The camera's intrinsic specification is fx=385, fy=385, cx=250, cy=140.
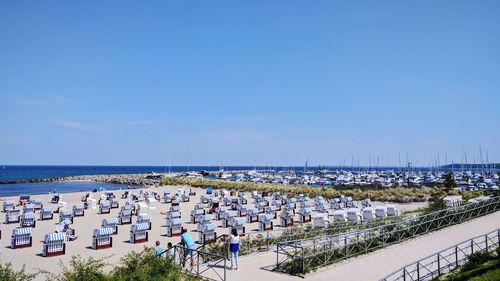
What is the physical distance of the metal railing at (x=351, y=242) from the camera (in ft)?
40.5

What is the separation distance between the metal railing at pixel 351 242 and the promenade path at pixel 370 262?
0.31m

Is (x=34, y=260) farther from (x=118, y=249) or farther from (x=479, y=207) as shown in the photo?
(x=479, y=207)

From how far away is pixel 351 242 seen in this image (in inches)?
564

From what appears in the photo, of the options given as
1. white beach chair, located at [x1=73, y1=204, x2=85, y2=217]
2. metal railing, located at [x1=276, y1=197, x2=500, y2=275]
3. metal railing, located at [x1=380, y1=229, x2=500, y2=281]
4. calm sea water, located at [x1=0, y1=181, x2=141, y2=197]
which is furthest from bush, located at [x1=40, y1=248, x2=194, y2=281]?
calm sea water, located at [x1=0, y1=181, x2=141, y2=197]

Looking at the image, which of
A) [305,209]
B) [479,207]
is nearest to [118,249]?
[305,209]

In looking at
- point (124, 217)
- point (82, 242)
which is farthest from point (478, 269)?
point (124, 217)

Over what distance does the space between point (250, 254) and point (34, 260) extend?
8235mm

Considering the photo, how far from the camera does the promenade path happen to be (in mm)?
11416

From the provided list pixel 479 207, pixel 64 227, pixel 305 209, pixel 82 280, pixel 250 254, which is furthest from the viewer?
pixel 305 209

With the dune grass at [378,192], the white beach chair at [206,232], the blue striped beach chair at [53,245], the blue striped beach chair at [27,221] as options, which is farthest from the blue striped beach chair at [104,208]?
the dune grass at [378,192]

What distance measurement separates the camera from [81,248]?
16797mm

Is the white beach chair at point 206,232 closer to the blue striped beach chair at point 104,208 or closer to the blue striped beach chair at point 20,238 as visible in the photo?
the blue striped beach chair at point 20,238

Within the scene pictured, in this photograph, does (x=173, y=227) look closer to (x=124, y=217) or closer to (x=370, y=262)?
(x=124, y=217)

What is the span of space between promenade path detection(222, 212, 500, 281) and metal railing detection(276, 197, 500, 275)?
1.01 feet
